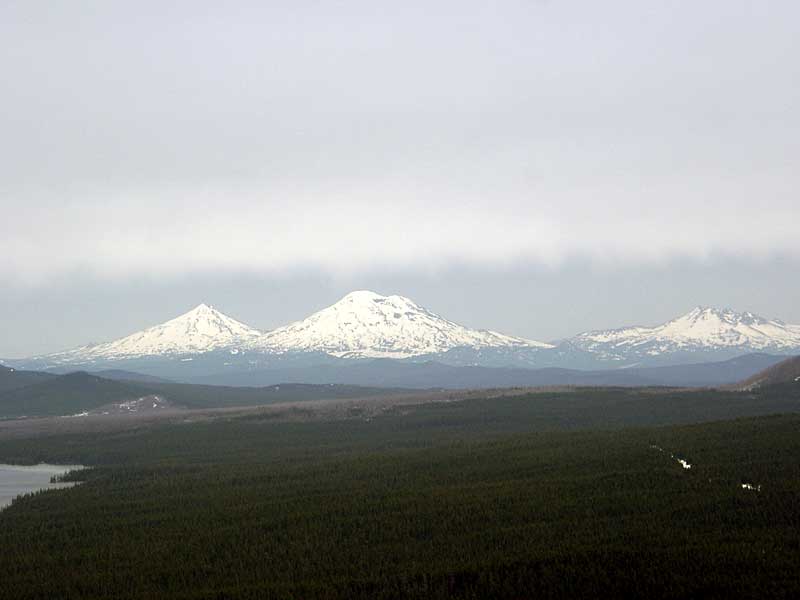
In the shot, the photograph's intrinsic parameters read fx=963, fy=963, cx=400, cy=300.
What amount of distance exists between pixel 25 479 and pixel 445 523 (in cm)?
5720

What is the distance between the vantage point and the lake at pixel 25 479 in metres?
80.7

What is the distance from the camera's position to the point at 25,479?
302ft

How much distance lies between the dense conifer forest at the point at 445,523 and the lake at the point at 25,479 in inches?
167

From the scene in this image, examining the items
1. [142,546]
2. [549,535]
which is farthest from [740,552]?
[142,546]

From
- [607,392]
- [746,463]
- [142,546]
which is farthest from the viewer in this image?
[607,392]

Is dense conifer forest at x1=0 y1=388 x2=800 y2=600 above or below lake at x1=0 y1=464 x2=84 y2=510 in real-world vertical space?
above

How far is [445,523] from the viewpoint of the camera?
4972 centimetres

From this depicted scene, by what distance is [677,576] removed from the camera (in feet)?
119

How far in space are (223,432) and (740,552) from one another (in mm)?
97286

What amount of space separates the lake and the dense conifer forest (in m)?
4.24

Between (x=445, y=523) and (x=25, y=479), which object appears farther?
(x=25, y=479)

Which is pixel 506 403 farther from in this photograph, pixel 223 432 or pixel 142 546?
pixel 142 546

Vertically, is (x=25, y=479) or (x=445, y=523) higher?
(x=445, y=523)

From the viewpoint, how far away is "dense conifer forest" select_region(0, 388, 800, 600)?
38406mm
